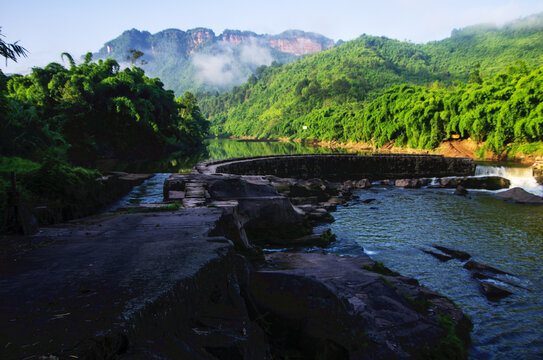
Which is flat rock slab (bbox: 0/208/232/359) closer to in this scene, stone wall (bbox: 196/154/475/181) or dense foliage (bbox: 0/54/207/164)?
stone wall (bbox: 196/154/475/181)

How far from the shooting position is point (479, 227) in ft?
45.0

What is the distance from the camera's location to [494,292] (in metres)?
7.53

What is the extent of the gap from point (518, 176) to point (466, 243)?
16.2 metres

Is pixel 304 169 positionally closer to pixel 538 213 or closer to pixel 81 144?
pixel 538 213

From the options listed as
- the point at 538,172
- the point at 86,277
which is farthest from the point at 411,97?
the point at 86,277

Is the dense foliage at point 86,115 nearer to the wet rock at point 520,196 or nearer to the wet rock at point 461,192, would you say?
the wet rock at point 461,192

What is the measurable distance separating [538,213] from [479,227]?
4353 mm

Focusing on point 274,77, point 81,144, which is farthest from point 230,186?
point 274,77

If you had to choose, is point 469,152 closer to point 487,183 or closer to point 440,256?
point 487,183

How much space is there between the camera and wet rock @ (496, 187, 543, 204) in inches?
700

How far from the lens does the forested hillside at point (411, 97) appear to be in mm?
33656

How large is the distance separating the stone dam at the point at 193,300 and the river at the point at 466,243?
1015 millimetres

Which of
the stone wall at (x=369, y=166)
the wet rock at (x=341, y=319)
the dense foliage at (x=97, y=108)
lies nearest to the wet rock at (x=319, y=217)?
the wet rock at (x=341, y=319)

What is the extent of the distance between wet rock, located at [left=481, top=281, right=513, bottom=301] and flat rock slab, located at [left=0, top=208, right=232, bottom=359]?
19.7 ft
